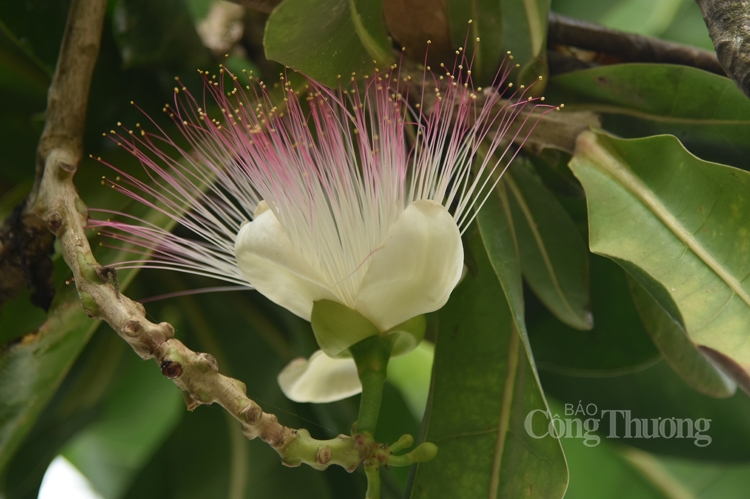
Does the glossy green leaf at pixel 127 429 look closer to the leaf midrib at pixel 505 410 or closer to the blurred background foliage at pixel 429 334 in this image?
the blurred background foliage at pixel 429 334

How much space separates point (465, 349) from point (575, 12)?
2.17 feet

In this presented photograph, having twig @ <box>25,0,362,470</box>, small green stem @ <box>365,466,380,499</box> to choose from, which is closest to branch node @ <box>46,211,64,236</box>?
twig @ <box>25,0,362,470</box>

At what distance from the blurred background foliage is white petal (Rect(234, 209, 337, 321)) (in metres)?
0.10

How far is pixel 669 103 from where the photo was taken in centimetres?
75

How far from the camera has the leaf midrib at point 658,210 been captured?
0.58 m

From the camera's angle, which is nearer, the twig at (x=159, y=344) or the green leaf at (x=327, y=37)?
the twig at (x=159, y=344)

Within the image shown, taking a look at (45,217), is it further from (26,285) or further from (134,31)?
(134,31)

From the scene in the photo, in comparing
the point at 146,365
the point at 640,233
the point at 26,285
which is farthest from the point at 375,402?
the point at 146,365

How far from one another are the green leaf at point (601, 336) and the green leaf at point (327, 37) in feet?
1.32

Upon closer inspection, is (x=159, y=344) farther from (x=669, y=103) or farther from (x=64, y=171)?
(x=669, y=103)

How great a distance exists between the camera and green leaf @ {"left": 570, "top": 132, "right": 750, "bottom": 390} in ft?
1.83

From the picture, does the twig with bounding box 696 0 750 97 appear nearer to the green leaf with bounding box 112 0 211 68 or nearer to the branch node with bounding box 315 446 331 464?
the branch node with bounding box 315 446 331 464

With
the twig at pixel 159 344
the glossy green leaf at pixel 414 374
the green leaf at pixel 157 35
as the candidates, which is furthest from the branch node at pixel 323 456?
the glossy green leaf at pixel 414 374

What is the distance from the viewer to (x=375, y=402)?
596 millimetres
